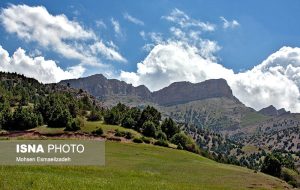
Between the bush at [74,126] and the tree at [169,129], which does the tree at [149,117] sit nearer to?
the tree at [169,129]

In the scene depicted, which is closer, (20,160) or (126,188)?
(126,188)

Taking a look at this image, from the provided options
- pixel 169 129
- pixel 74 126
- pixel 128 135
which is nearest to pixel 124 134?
pixel 128 135

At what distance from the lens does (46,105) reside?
169250 millimetres

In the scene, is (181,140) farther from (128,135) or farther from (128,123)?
(128,135)

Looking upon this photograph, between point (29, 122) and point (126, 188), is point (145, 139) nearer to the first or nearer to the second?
point (29, 122)

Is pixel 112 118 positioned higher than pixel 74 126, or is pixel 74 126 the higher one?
pixel 112 118

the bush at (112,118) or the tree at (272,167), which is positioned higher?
the bush at (112,118)

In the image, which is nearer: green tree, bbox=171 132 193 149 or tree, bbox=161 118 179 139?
green tree, bbox=171 132 193 149

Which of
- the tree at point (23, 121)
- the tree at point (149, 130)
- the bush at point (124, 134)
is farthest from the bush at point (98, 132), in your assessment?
the tree at point (23, 121)

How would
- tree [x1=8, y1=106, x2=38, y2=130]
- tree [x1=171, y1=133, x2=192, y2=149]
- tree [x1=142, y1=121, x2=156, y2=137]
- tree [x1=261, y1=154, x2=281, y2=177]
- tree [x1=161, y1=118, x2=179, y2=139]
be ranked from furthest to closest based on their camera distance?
tree [x1=161, y1=118, x2=179, y2=139]
tree [x1=171, y1=133, x2=192, y2=149]
tree [x1=142, y1=121, x2=156, y2=137]
tree [x1=261, y1=154, x2=281, y2=177]
tree [x1=8, y1=106, x2=38, y2=130]

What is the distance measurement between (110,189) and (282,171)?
128980 millimetres

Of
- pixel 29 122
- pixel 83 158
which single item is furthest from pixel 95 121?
pixel 83 158

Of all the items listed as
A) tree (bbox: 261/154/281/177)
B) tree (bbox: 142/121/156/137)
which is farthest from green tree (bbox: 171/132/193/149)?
tree (bbox: 261/154/281/177)

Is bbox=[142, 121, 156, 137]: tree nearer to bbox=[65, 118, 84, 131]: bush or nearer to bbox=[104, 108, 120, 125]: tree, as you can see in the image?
bbox=[104, 108, 120, 125]: tree
